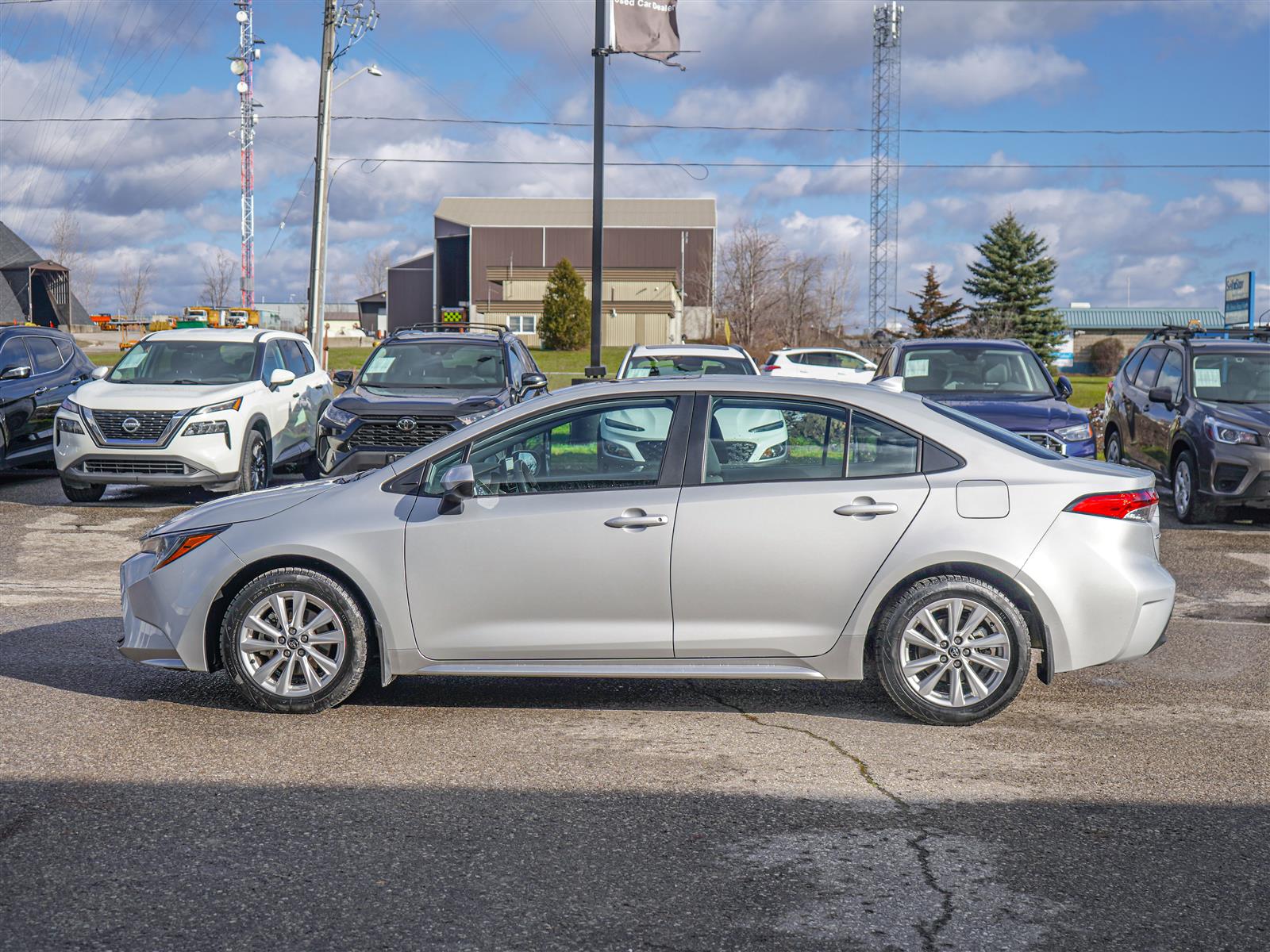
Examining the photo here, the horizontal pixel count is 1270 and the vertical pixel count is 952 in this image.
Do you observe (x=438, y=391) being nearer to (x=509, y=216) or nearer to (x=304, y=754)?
(x=304, y=754)

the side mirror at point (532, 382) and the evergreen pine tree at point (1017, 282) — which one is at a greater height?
the evergreen pine tree at point (1017, 282)

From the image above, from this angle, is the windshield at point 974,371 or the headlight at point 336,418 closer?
the headlight at point 336,418

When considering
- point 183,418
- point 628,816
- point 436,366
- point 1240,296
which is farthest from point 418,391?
point 1240,296

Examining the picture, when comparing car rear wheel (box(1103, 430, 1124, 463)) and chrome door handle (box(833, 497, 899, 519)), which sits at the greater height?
car rear wheel (box(1103, 430, 1124, 463))

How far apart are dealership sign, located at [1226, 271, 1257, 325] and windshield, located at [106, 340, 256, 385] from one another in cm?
2927

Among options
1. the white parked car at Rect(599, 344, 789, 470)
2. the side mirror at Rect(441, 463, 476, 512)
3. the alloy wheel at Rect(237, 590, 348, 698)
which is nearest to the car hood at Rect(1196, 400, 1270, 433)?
the white parked car at Rect(599, 344, 789, 470)

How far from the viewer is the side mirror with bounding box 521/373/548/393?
13.9 metres

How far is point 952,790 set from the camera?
4992 millimetres

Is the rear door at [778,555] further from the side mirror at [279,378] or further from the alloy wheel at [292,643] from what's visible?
the side mirror at [279,378]

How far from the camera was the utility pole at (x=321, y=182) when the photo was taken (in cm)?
2783

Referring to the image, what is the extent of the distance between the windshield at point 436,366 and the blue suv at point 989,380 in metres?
4.29

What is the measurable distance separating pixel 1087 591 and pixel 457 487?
2.82 meters

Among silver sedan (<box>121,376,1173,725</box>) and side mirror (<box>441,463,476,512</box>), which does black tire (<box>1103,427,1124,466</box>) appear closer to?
silver sedan (<box>121,376,1173,725</box>)

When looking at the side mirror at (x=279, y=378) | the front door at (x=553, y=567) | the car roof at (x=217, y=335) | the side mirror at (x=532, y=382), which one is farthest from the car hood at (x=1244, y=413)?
the car roof at (x=217, y=335)
